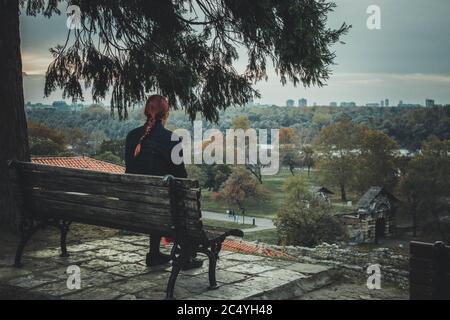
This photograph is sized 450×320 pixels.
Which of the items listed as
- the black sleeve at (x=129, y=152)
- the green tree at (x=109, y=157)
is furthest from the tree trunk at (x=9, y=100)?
the green tree at (x=109, y=157)

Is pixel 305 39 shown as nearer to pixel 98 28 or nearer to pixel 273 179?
pixel 98 28

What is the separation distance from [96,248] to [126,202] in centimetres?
169

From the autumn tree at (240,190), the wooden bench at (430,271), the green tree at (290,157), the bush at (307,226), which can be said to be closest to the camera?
the wooden bench at (430,271)

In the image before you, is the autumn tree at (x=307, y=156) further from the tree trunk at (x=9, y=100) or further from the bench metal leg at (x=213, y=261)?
the bench metal leg at (x=213, y=261)

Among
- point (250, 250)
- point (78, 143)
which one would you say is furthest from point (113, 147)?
point (250, 250)

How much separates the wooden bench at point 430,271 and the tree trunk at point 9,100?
5124 mm

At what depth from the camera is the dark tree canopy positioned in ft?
22.2

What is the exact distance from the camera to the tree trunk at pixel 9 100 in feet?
21.9

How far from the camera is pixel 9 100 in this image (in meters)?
6.72

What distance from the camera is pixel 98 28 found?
748 centimetres

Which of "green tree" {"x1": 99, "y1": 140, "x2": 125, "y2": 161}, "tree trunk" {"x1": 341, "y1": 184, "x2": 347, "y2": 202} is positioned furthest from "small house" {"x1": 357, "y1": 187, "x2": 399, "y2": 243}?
"green tree" {"x1": 99, "y1": 140, "x2": 125, "y2": 161}

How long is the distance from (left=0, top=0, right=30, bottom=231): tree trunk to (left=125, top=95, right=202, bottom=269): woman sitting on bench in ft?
8.65

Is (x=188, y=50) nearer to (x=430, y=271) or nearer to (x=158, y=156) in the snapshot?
(x=158, y=156)

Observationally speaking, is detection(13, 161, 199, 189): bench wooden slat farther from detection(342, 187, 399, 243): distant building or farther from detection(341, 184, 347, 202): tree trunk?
detection(341, 184, 347, 202): tree trunk
